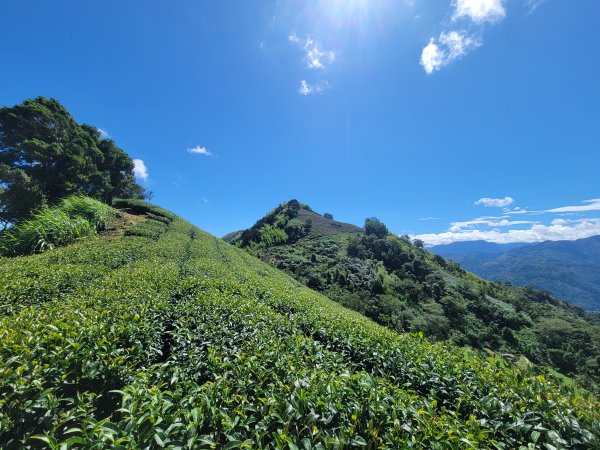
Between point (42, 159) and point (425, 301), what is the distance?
5360cm

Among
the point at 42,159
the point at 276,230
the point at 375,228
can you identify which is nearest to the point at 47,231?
the point at 42,159

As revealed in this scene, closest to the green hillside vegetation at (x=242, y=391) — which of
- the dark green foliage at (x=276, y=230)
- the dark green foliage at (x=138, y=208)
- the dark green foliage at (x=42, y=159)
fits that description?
the dark green foliage at (x=138, y=208)

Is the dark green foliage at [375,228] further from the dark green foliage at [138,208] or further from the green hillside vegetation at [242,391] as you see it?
the green hillside vegetation at [242,391]

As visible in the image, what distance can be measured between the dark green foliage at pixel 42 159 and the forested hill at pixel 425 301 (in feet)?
91.2

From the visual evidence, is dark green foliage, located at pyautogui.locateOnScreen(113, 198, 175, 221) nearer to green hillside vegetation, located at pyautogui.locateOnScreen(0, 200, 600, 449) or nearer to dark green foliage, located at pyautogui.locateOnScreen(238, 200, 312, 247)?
green hillside vegetation, located at pyautogui.locateOnScreen(0, 200, 600, 449)

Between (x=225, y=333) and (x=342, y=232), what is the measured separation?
219ft

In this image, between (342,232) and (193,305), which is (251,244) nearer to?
(342,232)

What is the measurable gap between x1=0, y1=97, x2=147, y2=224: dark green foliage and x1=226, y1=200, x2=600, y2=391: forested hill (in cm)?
2779

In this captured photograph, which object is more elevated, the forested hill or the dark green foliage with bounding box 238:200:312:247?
the dark green foliage with bounding box 238:200:312:247

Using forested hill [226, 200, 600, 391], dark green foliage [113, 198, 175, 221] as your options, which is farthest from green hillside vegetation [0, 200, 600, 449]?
forested hill [226, 200, 600, 391]

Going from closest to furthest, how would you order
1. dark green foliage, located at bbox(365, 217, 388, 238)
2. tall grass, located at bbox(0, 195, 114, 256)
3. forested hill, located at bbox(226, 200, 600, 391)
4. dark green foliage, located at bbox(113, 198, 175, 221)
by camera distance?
tall grass, located at bbox(0, 195, 114, 256) → dark green foliage, located at bbox(113, 198, 175, 221) → forested hill, located at bbox(226, 200, 600, 391) → dark green foliage, located at bbox(365, 217, 388, 238)

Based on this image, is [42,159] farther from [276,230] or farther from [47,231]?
[276,230]

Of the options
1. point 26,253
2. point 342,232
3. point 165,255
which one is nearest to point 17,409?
point 165,255

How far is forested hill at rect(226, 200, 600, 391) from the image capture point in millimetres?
35938
